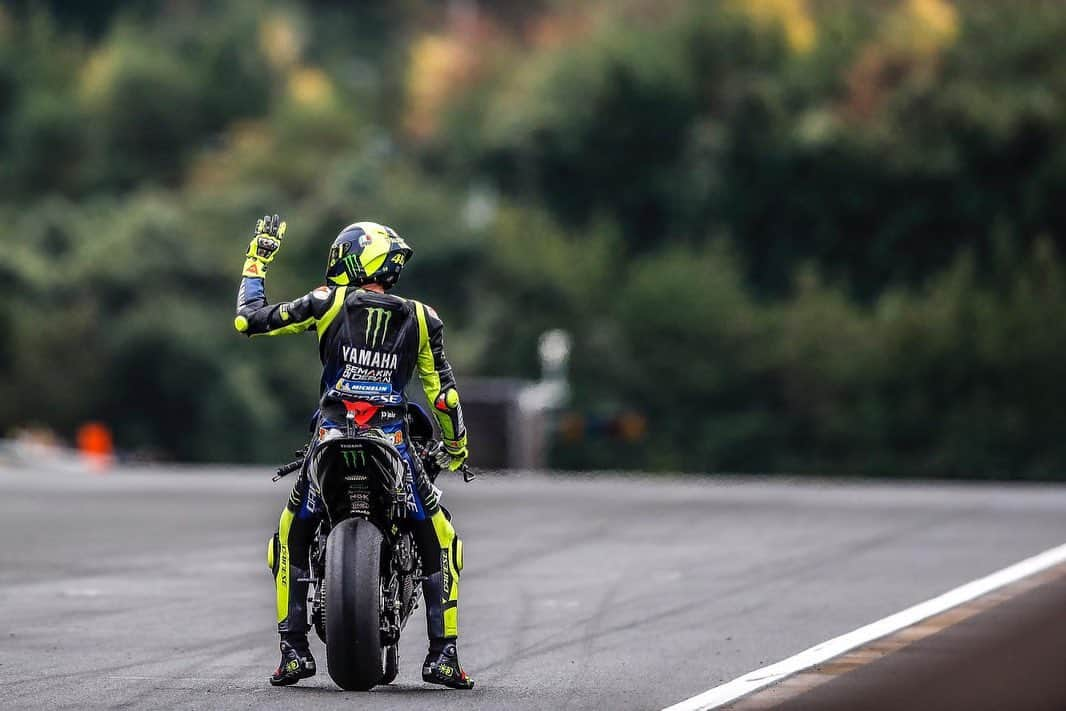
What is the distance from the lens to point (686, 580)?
55.2 ft

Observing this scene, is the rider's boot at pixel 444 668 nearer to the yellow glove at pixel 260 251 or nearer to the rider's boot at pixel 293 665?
the rider's boot at pixel 293 665

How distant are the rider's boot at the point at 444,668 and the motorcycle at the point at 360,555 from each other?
15 cm

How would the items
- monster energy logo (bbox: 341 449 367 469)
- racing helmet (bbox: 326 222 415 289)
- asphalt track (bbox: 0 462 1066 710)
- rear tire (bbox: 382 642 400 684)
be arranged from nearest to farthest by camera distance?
monster energy logo (bbox: 341 449 367 469), rear tire (bbox: 382 642 400 684), racing helmet (bbox: 326 222 415 289), asphalt track (bbox: 0 462 1066 710)

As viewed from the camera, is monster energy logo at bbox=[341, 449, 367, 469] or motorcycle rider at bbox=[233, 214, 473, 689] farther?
motorcycle rider at bbox=[233, 214, 473, 689]

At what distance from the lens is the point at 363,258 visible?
1079 centimetres

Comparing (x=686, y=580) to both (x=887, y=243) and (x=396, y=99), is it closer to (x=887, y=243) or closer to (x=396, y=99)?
(x=887, y=243)

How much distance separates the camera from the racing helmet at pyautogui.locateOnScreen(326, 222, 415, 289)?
10789 mm

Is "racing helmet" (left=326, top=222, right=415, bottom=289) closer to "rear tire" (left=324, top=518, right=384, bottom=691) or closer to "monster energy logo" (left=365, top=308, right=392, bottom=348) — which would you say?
"monster energy logo" (left=365, top=308, right=392, bottom=348)

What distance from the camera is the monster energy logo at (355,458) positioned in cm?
1023

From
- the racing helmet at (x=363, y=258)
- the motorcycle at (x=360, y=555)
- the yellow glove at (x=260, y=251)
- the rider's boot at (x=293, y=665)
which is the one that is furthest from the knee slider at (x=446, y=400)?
the rider's boot at (x=293, y=665)

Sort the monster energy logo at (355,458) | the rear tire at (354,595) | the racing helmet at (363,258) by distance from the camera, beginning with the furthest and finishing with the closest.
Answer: the racing helmet at (363,258), the monster energy logo at (355,458), the rear tire at (354,595)

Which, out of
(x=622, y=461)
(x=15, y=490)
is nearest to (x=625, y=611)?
(x=15, y=490)

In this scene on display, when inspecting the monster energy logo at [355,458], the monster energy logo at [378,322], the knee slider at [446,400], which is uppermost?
the monster energy logo at [378,322]

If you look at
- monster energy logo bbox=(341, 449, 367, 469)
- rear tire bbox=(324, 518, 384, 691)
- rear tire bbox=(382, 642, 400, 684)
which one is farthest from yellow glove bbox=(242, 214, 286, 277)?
rear tire bbox=(382, 642, 400, 684)
